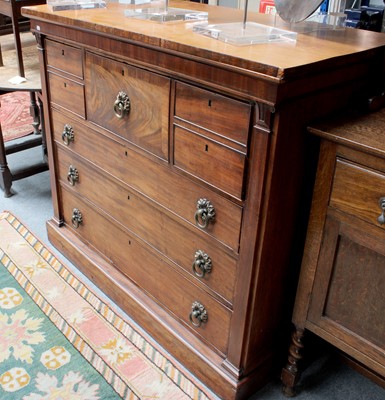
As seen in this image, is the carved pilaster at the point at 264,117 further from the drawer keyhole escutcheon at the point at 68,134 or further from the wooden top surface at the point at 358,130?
the drawer keyhole escutcheon at the point at 68,134

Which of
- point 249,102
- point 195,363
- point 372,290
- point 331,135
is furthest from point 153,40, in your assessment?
point 195,363

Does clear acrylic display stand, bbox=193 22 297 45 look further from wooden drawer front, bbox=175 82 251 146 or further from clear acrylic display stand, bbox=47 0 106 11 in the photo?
clear acrylic display stand, bbox=47 0 106 11

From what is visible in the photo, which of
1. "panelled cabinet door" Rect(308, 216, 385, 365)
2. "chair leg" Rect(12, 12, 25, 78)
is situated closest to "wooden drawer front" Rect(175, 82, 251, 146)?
"panelled cabinet door" Rect(308, 216, 385, 365)

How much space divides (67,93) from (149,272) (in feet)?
2.27

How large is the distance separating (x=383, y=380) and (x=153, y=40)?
3.87 feet

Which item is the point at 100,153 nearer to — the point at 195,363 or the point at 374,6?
the point at 195,363

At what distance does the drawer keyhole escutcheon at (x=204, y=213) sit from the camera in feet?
4.14

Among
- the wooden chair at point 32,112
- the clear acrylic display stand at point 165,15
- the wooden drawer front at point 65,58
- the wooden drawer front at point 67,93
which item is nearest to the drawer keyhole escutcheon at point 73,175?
the wooden drawer front at point 67,93

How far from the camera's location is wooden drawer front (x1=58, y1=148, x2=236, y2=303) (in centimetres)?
132

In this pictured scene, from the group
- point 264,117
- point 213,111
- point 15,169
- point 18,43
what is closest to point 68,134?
point 18,43

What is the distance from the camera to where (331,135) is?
1062mm

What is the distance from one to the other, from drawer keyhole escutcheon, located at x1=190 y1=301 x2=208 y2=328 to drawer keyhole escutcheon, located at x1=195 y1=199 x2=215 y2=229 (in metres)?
0.28

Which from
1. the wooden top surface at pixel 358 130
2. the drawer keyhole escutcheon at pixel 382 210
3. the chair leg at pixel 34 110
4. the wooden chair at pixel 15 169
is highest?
the wooden top surface at pixel 358 130

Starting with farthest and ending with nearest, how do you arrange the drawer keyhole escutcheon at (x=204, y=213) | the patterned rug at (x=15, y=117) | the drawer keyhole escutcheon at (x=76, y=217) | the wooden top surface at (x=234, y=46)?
the patterned rug at (x=15, y=117)
the drawer keyhole escutcheon at (x=76, y=217)
the drawer keyhole escutcheon at (x=204, y=213)
the wooden top surface at (x=234, y=46)
